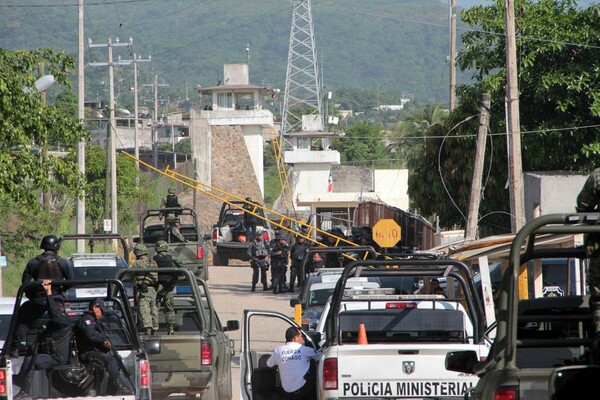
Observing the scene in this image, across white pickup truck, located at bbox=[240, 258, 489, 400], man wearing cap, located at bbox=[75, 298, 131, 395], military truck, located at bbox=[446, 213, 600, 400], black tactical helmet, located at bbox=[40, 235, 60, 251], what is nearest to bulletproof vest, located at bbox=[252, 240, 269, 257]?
black tactical helmet, located at bbox=[40, 235, 60, 251]

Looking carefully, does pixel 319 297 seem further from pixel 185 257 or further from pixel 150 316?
pixel 185 257

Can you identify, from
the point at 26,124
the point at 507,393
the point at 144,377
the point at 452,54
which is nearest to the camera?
the point at 507,393

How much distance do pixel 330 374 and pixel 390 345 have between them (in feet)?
1.86

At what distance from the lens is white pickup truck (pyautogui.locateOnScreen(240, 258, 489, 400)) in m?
9.99

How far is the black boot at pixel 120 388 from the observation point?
1007 cm

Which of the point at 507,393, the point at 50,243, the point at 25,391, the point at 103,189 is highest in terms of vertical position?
the point at 103,189

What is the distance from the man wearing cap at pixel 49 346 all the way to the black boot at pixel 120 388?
568 mm

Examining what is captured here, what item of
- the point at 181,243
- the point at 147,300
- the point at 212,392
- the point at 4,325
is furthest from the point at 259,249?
the point at 212,392

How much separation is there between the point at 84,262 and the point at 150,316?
7005 millimetres

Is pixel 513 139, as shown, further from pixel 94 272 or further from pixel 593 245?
pixel 593 245

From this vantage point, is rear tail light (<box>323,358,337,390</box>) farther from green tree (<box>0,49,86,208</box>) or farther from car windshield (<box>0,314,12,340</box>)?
green tree (<box>0,49,86,208</box>)

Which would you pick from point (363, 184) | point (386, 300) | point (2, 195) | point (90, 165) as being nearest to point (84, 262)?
point (2, 195)

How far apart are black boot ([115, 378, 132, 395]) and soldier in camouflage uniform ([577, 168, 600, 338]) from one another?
4.85 meters

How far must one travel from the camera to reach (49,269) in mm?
13234
